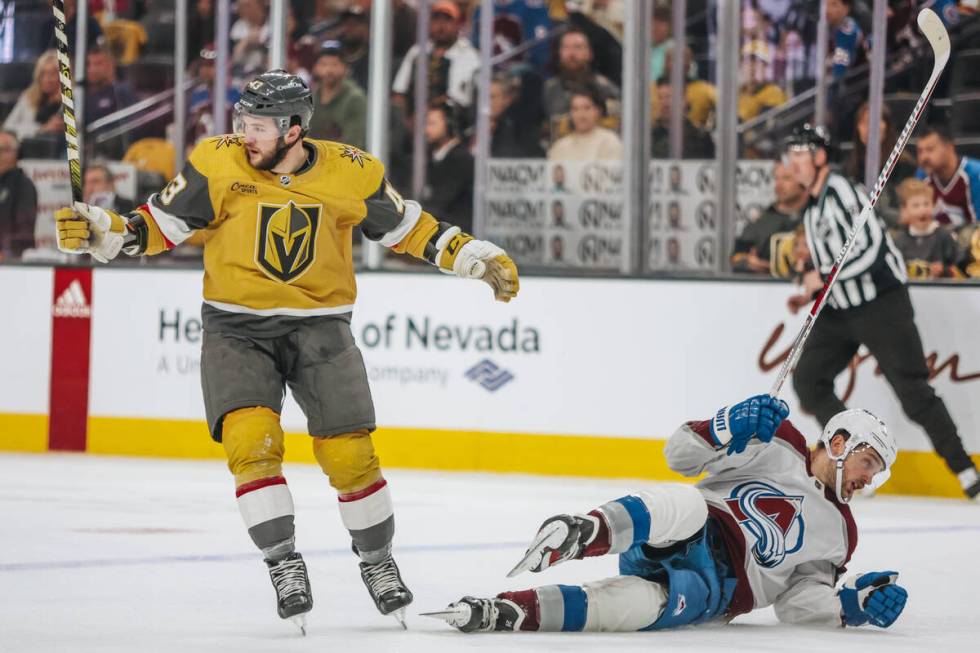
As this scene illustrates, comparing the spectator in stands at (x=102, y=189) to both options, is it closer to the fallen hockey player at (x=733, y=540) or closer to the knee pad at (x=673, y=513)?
the fallen hockey player at (x=733, y=540)

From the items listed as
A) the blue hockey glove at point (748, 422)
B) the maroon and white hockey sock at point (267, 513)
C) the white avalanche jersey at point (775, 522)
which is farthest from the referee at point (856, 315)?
the maroon and white hockey sock at point (267, 513)

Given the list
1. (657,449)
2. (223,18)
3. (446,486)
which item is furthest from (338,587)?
(223,18)

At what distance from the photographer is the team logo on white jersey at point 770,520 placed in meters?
3.71

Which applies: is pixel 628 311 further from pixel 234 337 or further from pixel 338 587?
pixel 234 337

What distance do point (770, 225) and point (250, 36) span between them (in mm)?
2831

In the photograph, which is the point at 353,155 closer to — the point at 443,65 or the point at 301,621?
the point at 301,621

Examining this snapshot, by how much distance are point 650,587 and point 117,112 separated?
19.5 ft

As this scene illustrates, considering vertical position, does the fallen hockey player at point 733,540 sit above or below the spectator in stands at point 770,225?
below

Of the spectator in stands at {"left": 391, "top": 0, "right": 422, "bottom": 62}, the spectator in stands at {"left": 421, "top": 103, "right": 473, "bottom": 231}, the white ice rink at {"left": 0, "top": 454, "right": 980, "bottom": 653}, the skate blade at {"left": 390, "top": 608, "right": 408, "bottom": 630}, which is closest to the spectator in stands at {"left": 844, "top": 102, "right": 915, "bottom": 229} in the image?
the white ice rink at {"left": 0, "top": 454, "right": 980, "bottom": 653}

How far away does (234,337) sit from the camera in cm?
384

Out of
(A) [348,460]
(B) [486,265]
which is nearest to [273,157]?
(B) [486,265]

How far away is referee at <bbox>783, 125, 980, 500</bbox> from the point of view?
6.91m

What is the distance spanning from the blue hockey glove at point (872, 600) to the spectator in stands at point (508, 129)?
15.3 ft

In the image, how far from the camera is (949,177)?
7.47 metres
